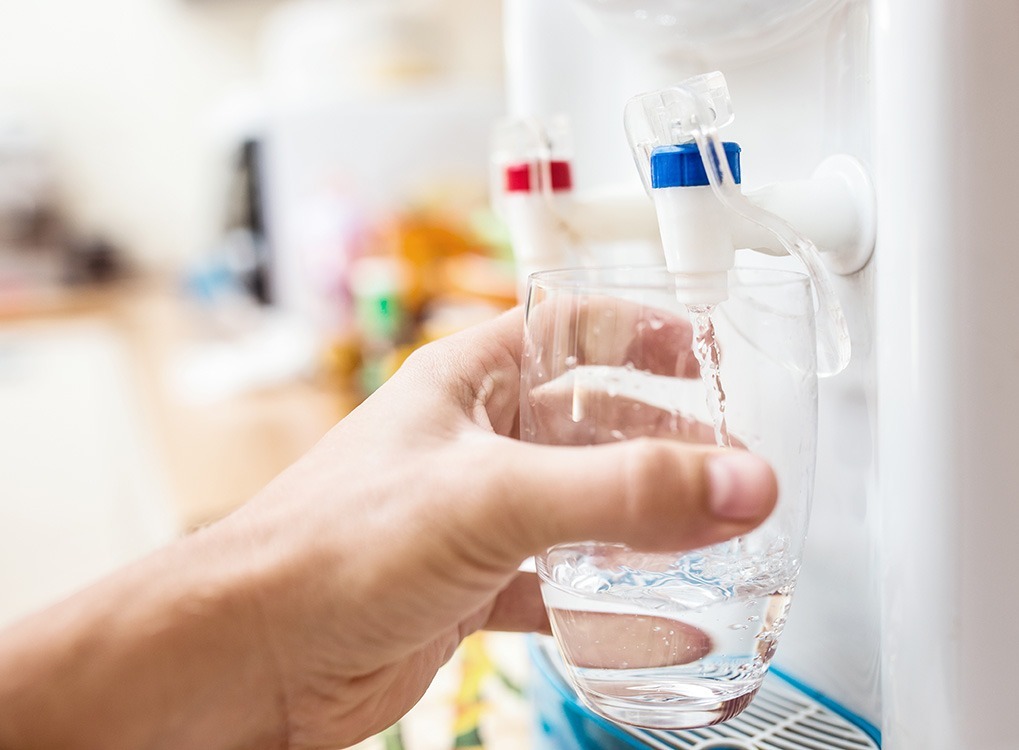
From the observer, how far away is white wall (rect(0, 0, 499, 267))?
9.54 feet

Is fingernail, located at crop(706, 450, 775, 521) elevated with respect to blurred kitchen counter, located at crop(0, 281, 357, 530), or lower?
elevated

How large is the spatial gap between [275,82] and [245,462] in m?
1.34

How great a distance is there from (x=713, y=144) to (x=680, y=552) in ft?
0.41

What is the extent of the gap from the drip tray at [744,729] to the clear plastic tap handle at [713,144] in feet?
0.51

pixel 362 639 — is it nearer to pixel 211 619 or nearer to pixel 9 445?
pixel 211 619

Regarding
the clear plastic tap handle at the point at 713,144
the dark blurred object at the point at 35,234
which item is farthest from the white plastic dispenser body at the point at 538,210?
the dark blurred object at the point at 35,234

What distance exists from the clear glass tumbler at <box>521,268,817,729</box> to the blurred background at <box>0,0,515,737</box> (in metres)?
0.46

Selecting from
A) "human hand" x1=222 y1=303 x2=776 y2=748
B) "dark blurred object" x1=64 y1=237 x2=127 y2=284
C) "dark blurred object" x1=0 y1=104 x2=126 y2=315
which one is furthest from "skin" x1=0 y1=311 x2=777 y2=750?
"dark blurred object" x1=64 y1=237 x2=127 y2=284

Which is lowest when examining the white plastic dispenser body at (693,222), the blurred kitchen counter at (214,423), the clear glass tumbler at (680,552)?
the blurred kitchen counter at (214,423)

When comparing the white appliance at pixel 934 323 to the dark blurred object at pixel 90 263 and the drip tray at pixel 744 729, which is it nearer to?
the drip tray at pixel 744 729

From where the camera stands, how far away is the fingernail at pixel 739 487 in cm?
27

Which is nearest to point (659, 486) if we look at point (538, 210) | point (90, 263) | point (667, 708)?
point (667, 708)

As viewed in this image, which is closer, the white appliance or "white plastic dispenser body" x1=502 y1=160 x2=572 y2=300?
the white appliance

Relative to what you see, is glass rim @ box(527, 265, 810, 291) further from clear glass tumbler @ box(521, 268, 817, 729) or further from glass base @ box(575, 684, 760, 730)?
glass base @ box(575, 684, 760, 730)
